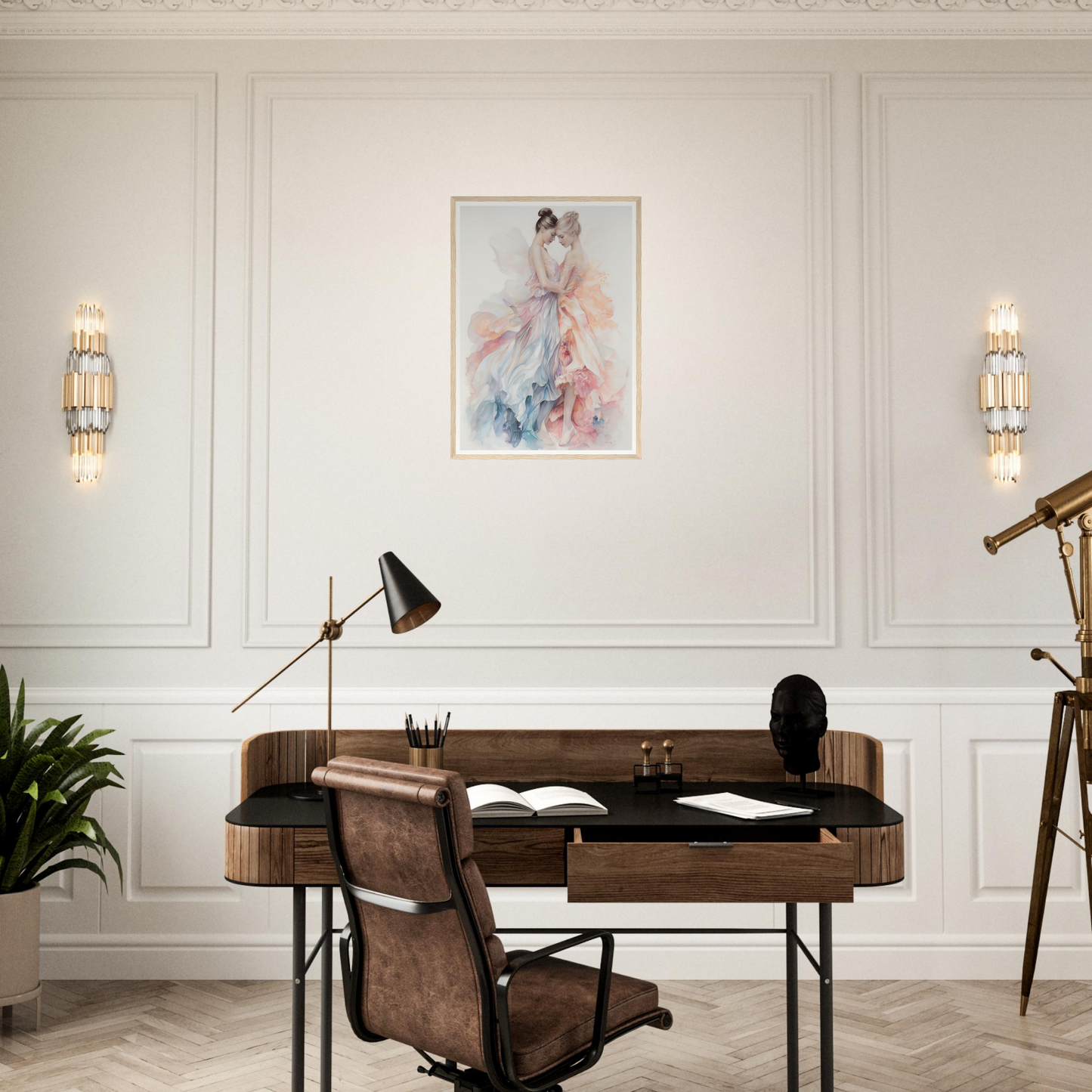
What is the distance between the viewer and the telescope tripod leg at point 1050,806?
311 cm

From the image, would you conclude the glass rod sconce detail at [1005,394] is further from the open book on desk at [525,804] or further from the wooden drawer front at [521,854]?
the wooden drawer front at [521,854]

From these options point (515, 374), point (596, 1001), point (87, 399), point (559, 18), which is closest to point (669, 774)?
point (596, 1001)

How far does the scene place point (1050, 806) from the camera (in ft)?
10.2

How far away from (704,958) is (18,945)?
7.13 feet

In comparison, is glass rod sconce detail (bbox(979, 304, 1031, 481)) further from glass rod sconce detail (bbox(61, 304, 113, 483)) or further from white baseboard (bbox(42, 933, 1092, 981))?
glass rod sconce detail (bbox(61, 304, 113, 483))

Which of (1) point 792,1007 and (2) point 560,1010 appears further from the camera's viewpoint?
(1) point 792,1007

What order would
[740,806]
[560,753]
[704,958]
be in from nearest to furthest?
[740,806]
[560,753]
[704,958]

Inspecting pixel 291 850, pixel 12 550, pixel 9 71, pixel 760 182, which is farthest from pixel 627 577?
pixel 9 71

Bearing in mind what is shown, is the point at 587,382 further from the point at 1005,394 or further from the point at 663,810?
the point at 663,810

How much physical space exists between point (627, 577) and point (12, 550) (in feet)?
7.08

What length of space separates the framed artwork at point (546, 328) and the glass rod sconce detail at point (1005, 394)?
122 cm

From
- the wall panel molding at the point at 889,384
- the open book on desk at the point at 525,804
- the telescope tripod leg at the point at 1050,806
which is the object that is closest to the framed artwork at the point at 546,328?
the wall panel molding at the point at 889,384

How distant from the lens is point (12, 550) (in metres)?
3.56

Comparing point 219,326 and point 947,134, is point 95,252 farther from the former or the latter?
point 947,134
